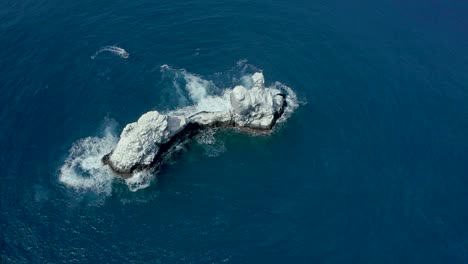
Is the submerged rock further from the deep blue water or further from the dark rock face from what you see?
the deep blue water

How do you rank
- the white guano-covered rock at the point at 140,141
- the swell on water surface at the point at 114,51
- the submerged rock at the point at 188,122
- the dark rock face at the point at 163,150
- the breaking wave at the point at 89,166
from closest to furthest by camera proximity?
the breaking wave at the point at 89,166
the white guano-covered rock at the point at 140,141
the submerged rock at the point at 188,122
the dark rock face at the point at 163,150
the swell on water surface at the point at 114,51

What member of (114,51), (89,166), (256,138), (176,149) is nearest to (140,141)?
(176,149)

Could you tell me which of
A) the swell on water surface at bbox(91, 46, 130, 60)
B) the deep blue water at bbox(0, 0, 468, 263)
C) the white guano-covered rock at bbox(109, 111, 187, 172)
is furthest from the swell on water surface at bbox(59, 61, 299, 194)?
the swell on water surface at bbox(91, 46, 130, 60)

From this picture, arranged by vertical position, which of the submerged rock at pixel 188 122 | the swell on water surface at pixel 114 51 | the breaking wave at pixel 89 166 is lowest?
the breaking wave at pixel 89 166

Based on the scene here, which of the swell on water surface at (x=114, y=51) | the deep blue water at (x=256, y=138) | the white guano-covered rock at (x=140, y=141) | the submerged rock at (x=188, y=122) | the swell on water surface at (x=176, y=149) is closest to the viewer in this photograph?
the deep blue water at (x=256, y=138)

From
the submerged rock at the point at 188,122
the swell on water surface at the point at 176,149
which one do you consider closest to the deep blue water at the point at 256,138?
the swell on water surface at the point at 176,149

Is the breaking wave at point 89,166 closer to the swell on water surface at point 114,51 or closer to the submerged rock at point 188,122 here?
the submerged rock at point 188,122

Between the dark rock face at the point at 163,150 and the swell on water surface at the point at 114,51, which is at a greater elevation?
the swell on water surface at the point at 114,51

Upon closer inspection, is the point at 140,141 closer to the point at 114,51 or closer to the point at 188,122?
the point at 188,122
